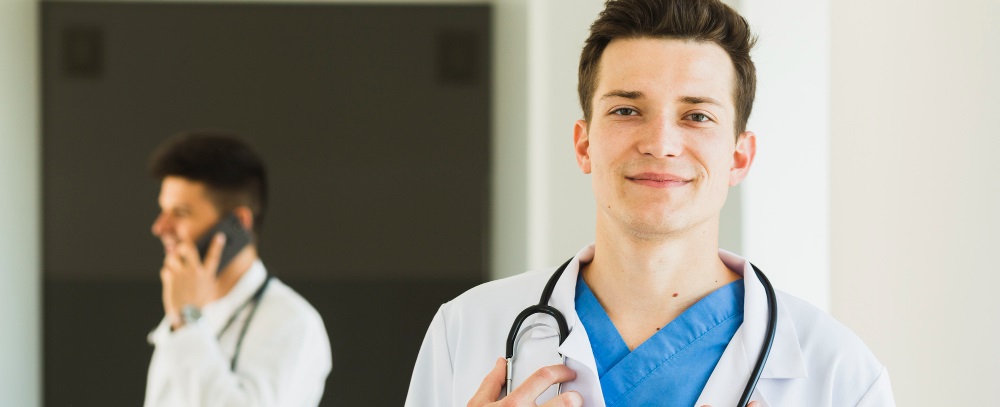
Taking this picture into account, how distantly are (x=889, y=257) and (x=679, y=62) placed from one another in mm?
702

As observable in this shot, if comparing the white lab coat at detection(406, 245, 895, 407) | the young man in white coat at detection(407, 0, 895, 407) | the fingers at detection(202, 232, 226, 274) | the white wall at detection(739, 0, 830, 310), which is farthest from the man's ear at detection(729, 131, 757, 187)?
the fingers at detection(202, 232, 226, 274)

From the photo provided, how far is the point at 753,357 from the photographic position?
1163mm

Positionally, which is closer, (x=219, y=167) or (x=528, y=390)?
(x=528, y=390)

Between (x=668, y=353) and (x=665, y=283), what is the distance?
0.31 ft

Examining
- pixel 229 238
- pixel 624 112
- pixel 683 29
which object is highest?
pixel 683 29

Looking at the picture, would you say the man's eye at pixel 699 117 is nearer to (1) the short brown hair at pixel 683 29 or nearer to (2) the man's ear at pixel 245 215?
(1) the short brown hair at pixel 683 29

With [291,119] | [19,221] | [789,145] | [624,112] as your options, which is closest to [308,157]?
[291,119]

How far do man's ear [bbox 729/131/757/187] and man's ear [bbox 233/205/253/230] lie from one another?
55.8 inches

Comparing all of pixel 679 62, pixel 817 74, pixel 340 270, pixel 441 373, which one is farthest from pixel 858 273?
pixel 340 270

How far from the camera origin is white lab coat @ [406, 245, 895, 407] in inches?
45.1

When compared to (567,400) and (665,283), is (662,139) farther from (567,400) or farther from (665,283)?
(567,400)

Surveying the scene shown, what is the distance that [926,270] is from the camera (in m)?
1.54

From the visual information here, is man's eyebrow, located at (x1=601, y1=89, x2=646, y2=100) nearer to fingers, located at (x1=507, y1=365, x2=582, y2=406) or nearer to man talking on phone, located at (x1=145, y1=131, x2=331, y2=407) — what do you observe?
fingers, located at (x1=507, y1=365, x2=582, y2=406)

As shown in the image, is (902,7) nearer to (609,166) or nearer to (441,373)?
(609,166)
